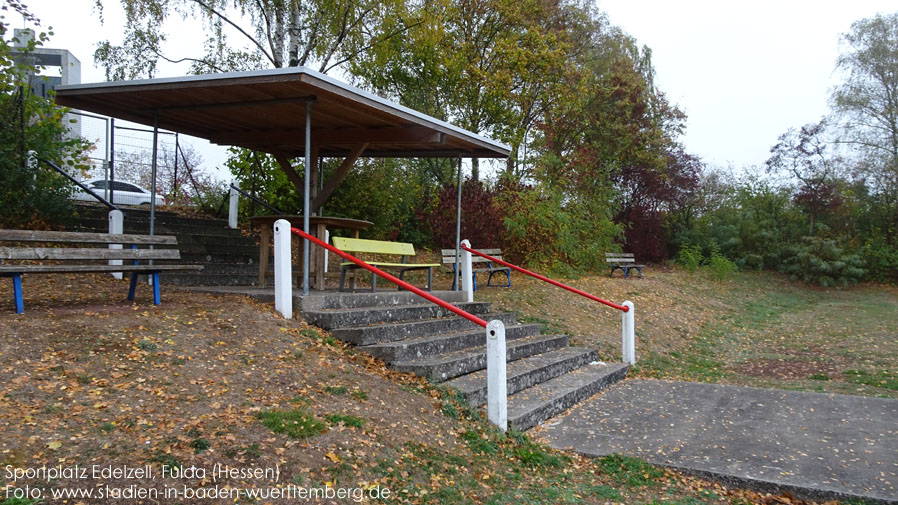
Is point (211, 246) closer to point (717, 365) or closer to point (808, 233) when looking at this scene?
point (717, 365)

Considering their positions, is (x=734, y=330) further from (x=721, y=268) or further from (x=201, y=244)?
(x=201, y=244)

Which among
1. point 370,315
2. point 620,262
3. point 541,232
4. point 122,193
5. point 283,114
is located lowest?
point 370,315

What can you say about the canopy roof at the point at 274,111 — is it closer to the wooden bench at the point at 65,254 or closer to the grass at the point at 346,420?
the wooden bench at the point at 65,254

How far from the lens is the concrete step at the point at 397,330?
20.0ft

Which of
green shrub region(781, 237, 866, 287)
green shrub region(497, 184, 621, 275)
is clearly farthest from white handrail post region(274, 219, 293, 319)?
green shrub region(781, 237, 866, 287)

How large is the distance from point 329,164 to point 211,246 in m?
3.95

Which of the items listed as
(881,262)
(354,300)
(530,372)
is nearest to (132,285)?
(354,300)

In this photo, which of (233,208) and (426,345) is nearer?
(426,345)

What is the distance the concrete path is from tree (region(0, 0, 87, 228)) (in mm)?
8354

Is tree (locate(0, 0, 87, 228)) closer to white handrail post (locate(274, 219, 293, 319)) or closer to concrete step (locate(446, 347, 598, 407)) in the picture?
white handrail post (locate(274, 219, 293, 319))

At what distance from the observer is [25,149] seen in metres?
9.85

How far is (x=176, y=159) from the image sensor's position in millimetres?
13828

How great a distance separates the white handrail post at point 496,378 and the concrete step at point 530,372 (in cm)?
29

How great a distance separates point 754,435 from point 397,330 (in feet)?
11.3
